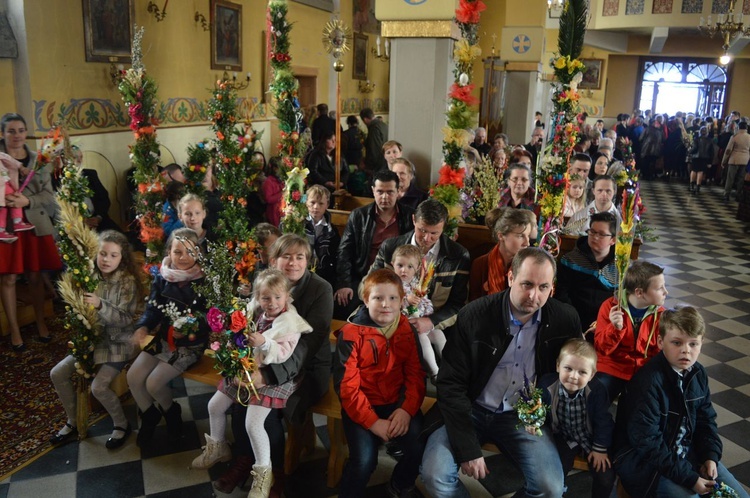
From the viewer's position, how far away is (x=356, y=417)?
313cm

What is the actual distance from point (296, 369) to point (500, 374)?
3.54ft

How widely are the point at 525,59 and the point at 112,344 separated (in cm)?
1075

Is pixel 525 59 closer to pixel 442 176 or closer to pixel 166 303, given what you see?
pixel 442 176

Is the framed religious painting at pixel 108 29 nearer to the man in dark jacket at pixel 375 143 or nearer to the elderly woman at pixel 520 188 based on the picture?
the man in dark jacket at pixel 375 143

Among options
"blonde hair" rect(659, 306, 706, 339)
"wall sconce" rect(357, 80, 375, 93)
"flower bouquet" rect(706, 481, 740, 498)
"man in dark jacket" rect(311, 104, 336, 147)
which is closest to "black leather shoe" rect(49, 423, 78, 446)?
"blonde hair" rect(659, 306, 706, 339)

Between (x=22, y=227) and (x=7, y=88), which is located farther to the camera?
(x=7, y=88)

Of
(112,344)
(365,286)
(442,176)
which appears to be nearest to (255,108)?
(442,176)

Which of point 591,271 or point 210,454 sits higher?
point 591,271

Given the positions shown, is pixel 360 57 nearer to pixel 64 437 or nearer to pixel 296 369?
pixel 64 437

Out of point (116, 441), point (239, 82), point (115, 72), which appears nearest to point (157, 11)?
point (115, 72)

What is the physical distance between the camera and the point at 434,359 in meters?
3.78

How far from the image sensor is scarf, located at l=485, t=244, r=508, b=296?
13.1ft

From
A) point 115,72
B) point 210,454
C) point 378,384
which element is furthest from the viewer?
point 115,72

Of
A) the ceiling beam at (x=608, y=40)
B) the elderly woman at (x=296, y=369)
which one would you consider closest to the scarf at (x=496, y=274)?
the elderly woman at (x=296, y=369)
